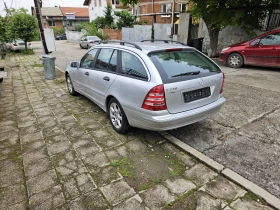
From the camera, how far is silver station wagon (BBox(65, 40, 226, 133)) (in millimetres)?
2879

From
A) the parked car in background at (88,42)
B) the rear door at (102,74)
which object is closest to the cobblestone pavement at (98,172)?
the rear door at (102,74)

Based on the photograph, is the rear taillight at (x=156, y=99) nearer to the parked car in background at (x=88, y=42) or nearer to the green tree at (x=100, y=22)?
the parked car in background at (x=88, y=42)

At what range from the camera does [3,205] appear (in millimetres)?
2260

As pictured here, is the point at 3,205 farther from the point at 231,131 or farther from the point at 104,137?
the point at 231,131

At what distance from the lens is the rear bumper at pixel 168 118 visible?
2893 mm

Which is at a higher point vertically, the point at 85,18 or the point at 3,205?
the point at 85,18

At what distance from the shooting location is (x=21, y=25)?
17000 millimetres

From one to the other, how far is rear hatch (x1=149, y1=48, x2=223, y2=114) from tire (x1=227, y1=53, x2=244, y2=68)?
6.19 metres

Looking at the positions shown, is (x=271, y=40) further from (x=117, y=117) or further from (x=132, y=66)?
(x=117, y=117)

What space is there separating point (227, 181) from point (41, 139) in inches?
121

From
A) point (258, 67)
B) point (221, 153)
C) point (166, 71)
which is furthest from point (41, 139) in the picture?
point (258, 67)

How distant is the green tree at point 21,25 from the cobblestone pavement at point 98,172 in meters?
15.9

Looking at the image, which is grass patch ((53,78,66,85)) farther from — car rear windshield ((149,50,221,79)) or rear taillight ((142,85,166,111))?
rear taillight ((142,85,166,111))

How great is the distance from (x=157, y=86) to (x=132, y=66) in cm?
73
